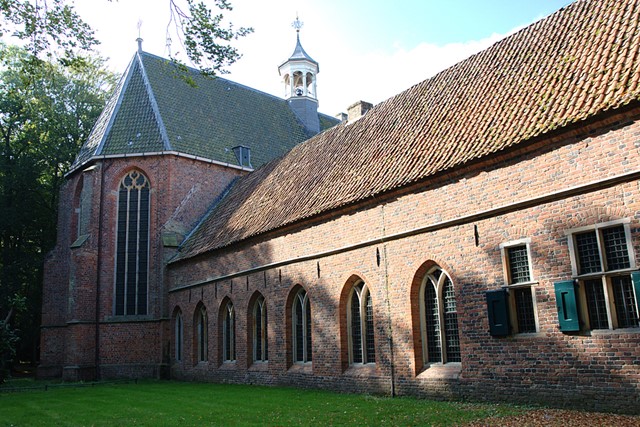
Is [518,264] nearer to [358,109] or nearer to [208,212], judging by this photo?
[358,109]

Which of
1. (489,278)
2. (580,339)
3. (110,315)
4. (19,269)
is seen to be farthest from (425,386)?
(19,269)

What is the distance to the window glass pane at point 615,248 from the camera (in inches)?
361

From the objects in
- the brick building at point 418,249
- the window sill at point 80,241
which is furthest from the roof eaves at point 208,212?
the window sill at point 80,241

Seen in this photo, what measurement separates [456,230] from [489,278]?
1.28 meters

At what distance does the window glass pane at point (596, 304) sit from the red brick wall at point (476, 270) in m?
0.26

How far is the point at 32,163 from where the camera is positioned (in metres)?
31.1

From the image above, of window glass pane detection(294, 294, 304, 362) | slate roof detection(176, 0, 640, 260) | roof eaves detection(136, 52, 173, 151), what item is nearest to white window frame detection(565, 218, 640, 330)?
slate roof detection(176, 0, 640, 260)

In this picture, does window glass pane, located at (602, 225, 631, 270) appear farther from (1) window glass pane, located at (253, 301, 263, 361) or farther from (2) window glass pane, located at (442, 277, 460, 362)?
(1) window glass pane, located at (253, 301, 263, 361)

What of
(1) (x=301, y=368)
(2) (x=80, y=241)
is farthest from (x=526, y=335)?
(2) (x=80, y=241)

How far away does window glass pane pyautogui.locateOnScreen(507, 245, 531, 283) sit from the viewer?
1056cm

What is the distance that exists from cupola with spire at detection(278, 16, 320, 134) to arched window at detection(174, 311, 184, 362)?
15949mm

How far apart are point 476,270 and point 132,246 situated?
1712 cm

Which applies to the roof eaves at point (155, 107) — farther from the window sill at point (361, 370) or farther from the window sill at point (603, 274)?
the window sill at point (603, 274)

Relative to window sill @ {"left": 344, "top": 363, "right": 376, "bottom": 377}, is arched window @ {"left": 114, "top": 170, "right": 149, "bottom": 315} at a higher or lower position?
higher
